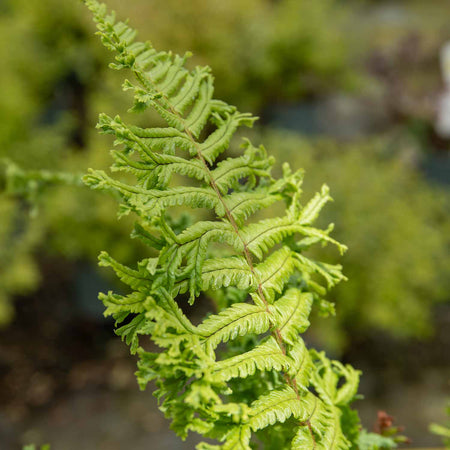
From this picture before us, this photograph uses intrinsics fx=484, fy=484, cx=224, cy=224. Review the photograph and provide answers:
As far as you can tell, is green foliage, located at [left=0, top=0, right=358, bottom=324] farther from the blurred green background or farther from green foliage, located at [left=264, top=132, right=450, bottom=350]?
green foliage, located at [left=264, top=132, right=450, bottom=350]

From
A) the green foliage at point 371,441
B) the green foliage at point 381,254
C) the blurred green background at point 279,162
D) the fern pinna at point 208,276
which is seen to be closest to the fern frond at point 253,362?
the fern pinna at point 208,276

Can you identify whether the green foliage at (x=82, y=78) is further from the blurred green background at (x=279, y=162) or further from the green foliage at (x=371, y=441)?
the green foliage at (x=371, y=441)

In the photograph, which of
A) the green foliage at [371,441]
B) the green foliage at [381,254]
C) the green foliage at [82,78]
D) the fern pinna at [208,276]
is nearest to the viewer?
the fern pinna at [208,276]

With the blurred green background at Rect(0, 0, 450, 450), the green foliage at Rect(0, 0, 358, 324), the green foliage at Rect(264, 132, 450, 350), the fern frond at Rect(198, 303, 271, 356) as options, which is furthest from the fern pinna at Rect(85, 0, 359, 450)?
the green foliage at Rect(0, 0, 358, 324)

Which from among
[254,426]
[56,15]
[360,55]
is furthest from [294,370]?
[360,55]

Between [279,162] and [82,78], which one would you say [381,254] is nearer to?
[279,162]

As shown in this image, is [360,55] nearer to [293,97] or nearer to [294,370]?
[293,97]

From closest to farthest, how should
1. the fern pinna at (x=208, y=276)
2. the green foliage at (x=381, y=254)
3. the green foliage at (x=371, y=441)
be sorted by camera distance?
the fern pinna at (x=208, y=276) < the green foliage at (x=371, y=441) < the green foliage at (x=381, y=254)

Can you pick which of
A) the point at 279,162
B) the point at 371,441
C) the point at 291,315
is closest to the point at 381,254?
the point at 279,162
